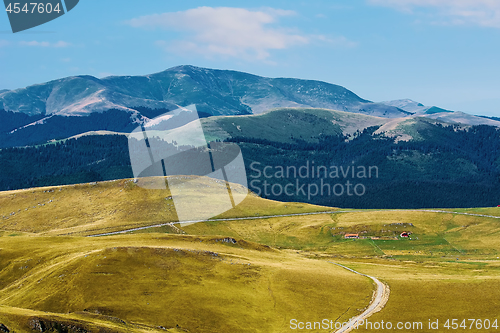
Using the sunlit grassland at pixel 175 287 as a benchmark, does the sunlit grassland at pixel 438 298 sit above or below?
below

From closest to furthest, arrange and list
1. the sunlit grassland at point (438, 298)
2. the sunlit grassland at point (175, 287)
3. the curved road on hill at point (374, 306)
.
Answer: the curved road on hill at point (374, 306) → the sunlit grassland at point (175, 287) → the sunlit grassland at point (438, 298)

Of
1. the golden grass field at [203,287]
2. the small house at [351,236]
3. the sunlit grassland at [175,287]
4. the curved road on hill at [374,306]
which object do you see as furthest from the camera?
the small house at [351,236]

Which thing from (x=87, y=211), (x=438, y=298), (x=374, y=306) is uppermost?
(x=87, y=211)

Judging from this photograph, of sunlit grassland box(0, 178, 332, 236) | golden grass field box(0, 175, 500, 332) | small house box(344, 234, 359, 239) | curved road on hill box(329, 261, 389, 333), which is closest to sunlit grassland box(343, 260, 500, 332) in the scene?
golden grass field box(0, 175, 500, 332)

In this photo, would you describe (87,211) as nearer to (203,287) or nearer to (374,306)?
(203,287)

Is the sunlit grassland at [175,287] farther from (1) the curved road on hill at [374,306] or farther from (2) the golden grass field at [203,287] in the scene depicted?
(1) the curved road on hill at [374,306]

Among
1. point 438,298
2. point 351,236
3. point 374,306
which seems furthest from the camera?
point 351,236

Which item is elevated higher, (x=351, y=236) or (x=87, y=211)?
(x=87, y=211)

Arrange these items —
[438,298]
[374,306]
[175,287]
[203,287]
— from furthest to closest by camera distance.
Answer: [203,287] → [438,298] → [175,287] → [374,306]

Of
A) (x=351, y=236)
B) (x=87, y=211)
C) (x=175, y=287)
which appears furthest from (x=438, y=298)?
(x=87, y=211)

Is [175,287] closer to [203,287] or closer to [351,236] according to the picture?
[203,287]

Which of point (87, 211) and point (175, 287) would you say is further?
point (87, 211)

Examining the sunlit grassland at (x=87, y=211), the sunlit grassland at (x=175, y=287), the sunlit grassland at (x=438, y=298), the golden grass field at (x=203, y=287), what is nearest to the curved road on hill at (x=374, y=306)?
the sunlit grassland at (x=438, y=298)

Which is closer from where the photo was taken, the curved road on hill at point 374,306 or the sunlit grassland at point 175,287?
the curved road on hill at point 374,306
